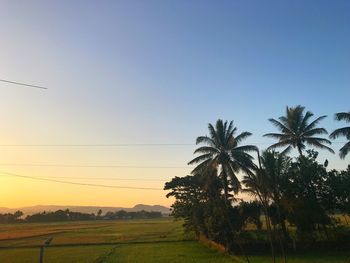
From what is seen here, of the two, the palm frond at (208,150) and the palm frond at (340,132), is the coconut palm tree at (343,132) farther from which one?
the palm frond at (208,150)

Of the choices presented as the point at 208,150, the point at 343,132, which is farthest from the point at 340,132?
the point at 208,150

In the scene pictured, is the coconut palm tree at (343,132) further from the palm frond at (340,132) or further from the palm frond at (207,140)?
the palm frond at (207,140)

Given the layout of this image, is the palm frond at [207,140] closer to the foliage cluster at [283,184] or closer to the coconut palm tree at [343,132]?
the foliage cluster at [283,184]

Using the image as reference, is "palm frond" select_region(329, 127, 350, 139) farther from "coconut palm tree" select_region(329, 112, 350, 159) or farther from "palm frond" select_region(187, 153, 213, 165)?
"palm frond" select_region(187, 153, 213, 165)

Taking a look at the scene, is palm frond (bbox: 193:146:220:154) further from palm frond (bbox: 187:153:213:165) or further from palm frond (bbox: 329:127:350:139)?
palm frond (bbox: 329:127:350:139)

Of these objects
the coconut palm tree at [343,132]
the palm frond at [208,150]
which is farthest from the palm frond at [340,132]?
the palm frond at [208,150]

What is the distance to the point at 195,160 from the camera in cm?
4572

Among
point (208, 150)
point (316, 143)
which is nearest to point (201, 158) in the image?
point (208, 150)

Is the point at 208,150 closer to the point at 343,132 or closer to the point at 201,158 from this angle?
the point at 201,158

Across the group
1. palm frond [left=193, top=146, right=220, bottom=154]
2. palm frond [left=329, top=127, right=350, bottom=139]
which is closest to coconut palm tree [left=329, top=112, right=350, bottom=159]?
palm frond [left=329, top=127, right=350, bottom=139]

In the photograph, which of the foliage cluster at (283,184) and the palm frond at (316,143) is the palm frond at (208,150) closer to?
the foliage cluster at (283,184)

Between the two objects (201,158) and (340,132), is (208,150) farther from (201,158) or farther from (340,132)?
(340,132)

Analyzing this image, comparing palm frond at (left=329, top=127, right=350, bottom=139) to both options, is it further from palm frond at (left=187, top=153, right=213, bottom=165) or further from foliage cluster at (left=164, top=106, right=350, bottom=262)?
palm frond at (left=187, top=153, right=213, bottom=165)

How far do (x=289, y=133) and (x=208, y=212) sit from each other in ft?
41.7
